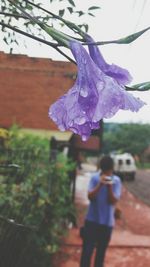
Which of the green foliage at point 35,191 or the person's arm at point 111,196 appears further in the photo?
the person's arm at point 111,196

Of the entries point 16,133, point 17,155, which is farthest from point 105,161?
point 16,133

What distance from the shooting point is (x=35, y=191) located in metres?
4.54

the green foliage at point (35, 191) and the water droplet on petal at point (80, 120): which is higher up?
the water droplet on petal at point (80, 120)

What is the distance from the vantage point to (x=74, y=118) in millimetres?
674

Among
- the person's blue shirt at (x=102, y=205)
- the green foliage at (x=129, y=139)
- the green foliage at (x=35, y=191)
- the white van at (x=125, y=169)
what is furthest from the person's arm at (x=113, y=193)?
the green foliage at (x=129, y=139)

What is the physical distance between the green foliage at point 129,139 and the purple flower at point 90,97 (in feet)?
178

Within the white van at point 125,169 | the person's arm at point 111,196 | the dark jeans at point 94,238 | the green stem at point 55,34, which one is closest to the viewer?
the green stem at point 55,34

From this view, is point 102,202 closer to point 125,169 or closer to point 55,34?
point 55,34

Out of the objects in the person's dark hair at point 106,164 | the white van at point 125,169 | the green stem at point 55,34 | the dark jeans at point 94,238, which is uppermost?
the green stem at point 55,34

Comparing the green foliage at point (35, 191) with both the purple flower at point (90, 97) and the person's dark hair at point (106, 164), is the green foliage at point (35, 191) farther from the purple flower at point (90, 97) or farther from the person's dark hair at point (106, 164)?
the purple flower at point (90, 97)

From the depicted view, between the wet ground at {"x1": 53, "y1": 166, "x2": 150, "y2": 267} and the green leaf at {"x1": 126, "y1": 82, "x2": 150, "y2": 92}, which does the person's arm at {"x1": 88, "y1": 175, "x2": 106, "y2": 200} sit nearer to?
the wet ground at {"x1": 53, "y1": 166, "x2": 150, "y2": 267}

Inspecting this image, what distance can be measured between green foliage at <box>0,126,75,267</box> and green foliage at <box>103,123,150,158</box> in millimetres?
48753

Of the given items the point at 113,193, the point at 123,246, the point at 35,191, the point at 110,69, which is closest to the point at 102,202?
the point at 113,193

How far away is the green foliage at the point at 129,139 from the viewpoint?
55.6 metres
